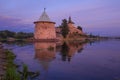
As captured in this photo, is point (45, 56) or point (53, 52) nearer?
point (45, 56)

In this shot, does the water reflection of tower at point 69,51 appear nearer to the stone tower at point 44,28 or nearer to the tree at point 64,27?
the stone tower at point 44,28

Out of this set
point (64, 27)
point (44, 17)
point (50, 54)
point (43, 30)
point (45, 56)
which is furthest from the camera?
point (64, 27)

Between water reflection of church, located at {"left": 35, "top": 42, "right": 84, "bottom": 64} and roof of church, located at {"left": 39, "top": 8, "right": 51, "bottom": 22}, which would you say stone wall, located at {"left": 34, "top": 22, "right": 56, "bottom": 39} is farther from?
water reflection of church, located at {"left": 35, "top": 42, "right": 84, "bottom": 64}

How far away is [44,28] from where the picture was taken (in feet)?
169

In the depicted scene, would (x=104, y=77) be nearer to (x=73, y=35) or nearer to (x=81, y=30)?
(x=73, y=35)

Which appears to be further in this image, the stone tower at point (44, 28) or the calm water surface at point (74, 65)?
the stone tower at point (44, 28)

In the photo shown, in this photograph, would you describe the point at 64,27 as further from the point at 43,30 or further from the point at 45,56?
the point at 45,56

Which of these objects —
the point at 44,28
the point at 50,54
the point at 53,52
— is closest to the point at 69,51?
the point at 53,52

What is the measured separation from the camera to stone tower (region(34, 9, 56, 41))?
170 feet

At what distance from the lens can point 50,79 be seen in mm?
10102

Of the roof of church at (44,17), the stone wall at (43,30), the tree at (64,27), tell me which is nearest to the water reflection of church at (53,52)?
the stone wall at (43,30)

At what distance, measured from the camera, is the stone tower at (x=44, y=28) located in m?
51.8

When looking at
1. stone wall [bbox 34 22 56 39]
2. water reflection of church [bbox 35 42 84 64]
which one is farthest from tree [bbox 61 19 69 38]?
water reflection of church [bbox 35 42 84 64]

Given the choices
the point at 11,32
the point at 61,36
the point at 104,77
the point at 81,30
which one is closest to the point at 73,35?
the point at 61,36
